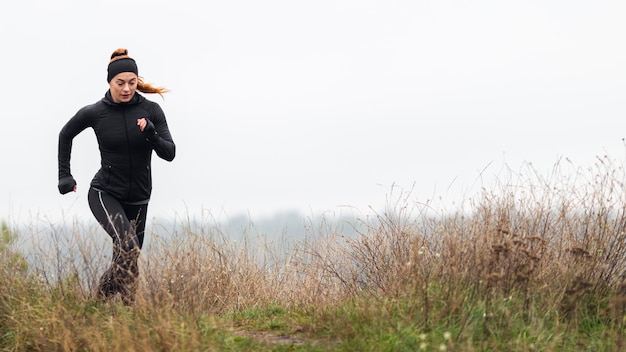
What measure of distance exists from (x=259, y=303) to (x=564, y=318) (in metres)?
3.44

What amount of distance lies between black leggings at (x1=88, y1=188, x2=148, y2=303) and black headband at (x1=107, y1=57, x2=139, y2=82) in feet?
3.61

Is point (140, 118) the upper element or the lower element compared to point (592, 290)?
upper

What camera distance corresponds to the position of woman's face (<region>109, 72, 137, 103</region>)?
258 inches

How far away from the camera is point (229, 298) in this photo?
8070 millimetres

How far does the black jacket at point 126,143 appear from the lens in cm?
657

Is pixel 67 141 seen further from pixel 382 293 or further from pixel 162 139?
pixel 382 293

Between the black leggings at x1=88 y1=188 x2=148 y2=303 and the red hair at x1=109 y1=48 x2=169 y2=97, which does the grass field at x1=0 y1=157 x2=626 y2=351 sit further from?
the red hair at x1=109 y1=48 x2=169 y2=97

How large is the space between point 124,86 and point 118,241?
1392mm

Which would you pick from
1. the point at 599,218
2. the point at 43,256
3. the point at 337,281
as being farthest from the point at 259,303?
the point at 599,218

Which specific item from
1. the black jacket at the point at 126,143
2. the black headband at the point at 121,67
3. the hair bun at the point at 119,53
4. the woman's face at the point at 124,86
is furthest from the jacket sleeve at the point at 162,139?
the hair bun at the point at 119,53

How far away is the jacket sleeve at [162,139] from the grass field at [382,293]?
93cm

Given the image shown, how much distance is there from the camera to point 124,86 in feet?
21.5

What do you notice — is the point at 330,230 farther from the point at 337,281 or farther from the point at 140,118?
the point at 140,118

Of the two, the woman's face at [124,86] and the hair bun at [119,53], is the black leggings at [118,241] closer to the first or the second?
the woman's face at [124,86]
